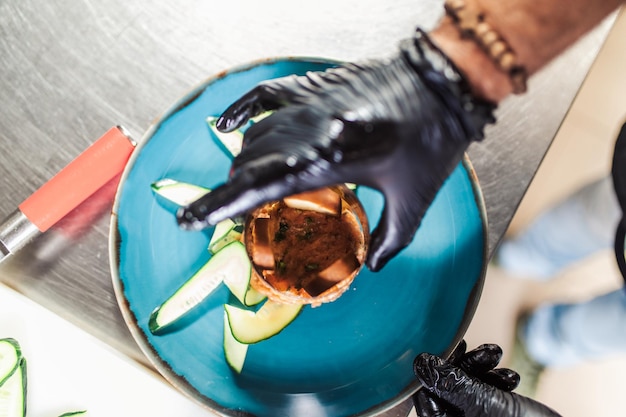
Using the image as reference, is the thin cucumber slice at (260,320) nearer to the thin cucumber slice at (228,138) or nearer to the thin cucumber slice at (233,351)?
the thin cucumber slice at (233,351)

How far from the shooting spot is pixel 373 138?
0.48 metres

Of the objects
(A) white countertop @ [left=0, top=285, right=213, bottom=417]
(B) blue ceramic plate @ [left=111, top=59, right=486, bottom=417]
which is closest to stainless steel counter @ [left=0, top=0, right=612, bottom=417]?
(A) white countertop @ [left=0, top=285, right=213, bottom=417]

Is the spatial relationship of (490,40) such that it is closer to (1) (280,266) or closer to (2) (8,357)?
(1) (280,266)

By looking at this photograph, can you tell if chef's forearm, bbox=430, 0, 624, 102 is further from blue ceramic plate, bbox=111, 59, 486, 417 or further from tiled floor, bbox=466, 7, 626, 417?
tiled floor, bbox=466, 7, 626, 417

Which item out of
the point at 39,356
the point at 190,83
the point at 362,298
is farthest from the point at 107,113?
the point at 362,298

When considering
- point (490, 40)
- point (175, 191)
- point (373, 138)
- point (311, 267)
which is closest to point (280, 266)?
point (311, 267)

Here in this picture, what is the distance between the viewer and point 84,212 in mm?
878

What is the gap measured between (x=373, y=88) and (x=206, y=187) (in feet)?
1.16

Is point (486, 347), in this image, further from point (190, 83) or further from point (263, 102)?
point (190, 83)

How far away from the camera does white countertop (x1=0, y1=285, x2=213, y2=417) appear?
836mm

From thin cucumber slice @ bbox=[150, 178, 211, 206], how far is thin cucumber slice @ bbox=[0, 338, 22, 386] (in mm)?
329

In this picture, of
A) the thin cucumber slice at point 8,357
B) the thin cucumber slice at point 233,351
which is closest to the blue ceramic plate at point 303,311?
the thin cucumber slice at point 233,351

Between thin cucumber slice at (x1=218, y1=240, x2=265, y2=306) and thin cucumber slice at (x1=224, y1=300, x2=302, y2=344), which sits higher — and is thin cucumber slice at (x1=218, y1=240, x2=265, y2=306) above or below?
above

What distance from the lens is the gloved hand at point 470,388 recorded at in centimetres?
74
